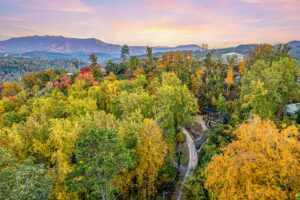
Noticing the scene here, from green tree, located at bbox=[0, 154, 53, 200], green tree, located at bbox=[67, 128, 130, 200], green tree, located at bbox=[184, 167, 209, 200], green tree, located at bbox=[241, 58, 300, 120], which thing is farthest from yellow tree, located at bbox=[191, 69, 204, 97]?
green tree, located at bbox=[0, 154, 53, 200]

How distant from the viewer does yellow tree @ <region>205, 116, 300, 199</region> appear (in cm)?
1032

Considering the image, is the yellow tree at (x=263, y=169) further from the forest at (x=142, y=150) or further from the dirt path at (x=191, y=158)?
the dirt path at (x=191, y=158)

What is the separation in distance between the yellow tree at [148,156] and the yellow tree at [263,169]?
31.6ft

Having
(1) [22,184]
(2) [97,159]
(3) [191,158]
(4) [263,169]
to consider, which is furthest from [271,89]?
(1) [22,184]

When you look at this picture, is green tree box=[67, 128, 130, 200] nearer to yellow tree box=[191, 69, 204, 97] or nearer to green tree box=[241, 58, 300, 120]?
green tree box=[241, 58, 300, 120]

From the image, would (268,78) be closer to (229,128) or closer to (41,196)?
(229,128)

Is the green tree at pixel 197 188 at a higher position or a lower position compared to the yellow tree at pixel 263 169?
lower

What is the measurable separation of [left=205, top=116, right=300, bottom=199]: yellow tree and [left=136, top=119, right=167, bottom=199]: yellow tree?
9638 millimetres

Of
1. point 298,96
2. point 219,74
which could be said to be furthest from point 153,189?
point 219,74

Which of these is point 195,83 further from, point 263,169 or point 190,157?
point 263,169

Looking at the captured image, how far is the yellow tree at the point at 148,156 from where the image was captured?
67.3 ft

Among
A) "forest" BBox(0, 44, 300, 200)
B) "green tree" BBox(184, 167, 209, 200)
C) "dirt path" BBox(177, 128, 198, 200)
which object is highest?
"forest" BBox(0, 44, 300, 200)

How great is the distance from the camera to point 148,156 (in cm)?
2048

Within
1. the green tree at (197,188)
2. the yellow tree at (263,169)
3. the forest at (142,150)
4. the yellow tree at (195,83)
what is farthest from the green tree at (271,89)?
the yellow tree at (195,83)
